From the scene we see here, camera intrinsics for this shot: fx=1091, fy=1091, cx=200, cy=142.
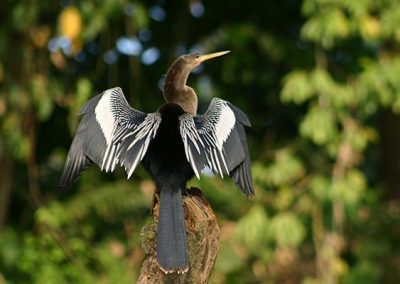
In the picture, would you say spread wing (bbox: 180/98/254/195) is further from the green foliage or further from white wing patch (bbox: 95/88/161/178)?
the green foliage

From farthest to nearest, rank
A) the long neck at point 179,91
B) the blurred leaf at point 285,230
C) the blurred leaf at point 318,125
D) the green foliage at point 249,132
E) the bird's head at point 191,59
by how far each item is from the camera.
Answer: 1. the blurred leaf at point 285,230
2. the green foliage at point 249,132
3. the blurred leaf at point 318,125
4. the bird's head at point 191,59
5. the long neck at point 179,91

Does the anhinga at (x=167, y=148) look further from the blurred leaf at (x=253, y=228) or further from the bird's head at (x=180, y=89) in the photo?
the blurred leaf at (x=253, y=228)

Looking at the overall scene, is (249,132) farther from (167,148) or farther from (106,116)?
(167,148)

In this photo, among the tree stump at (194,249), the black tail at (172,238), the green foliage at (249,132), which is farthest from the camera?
the green foliage at (249,132)

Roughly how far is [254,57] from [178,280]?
496cm

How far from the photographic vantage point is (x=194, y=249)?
14.2 ft

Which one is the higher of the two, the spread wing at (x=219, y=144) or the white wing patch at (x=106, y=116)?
the white wing patch at (x=106, y=116)

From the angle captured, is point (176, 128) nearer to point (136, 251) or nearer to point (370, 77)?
point (370, 77)

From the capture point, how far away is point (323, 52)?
803 cm

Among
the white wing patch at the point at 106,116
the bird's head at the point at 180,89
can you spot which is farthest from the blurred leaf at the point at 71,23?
the white wing patch at the point at 106,116

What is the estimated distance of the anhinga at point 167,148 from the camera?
4391 mm

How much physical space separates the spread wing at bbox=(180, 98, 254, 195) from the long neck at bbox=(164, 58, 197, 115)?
Answer: 2.35 feet

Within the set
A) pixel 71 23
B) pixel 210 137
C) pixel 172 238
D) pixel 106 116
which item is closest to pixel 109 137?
pixel 106 116

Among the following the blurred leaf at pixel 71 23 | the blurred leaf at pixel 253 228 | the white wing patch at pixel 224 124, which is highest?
the white wing patch at pixel 224 124
